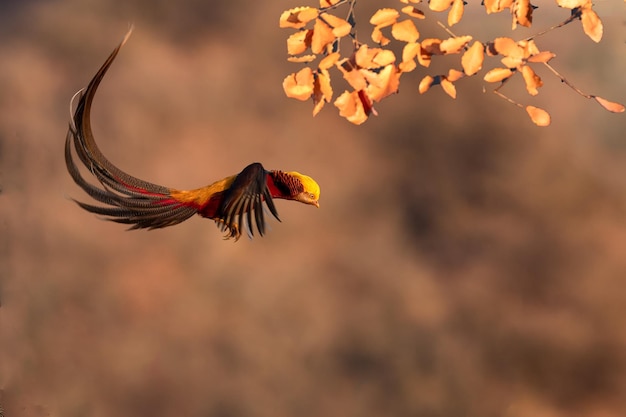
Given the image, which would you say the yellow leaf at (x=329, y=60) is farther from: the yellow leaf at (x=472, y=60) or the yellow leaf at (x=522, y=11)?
the yellow leaf at (x=522, y=11)

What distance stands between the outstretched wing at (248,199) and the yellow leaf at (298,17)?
992mm

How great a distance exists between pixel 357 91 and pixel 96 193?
77.1 inches

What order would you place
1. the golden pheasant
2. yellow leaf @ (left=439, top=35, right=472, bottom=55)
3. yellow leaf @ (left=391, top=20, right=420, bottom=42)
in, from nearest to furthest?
1. yellow leaf @ (left=439, top=35, right=472, bottom=55)
2. yellow leaf @ (left=391, top=20, right=420, bottom=42)
3. the golden pheasant

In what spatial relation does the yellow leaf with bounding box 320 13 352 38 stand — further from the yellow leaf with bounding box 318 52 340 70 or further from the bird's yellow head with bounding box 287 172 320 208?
the bird's yellow head with bounding box 287 172 320 208

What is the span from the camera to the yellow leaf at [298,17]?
14.1ft

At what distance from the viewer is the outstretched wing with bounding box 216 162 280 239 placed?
4.88m

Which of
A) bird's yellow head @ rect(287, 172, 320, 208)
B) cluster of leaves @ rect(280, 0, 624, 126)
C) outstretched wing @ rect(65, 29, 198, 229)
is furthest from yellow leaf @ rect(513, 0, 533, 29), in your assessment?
outstretched wing @ rect(65, 29, 198, 229)

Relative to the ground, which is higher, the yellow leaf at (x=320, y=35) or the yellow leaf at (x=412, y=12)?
the yellow leaf at (x=412, y=12)

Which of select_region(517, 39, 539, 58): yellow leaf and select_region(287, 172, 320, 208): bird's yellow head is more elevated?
select_region(517, 39, 539, 58): yellow leaf

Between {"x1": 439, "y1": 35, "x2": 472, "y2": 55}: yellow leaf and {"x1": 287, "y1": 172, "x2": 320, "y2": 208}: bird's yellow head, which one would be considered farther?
{"x1": 287, "y1": 172, "x2": 320, "y2": 208}: bird's yellow head

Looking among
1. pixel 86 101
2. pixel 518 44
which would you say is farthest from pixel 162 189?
pixel 518 44

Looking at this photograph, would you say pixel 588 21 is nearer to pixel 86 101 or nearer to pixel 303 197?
pixel 303 197

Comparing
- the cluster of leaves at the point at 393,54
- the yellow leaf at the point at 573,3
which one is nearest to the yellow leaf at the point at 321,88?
the cluster of leaves at the point at 393,54

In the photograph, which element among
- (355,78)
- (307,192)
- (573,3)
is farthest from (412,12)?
(307,192)
